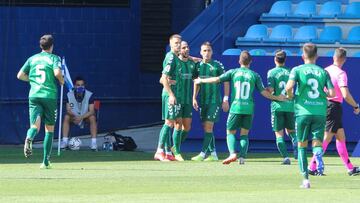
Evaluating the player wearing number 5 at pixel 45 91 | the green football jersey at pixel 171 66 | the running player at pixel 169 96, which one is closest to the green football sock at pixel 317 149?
the player wearing number 5 at pixel 45 91

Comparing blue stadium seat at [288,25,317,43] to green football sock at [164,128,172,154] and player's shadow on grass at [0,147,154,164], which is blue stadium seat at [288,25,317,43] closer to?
player's shadow on grass at [0,147,154,164]

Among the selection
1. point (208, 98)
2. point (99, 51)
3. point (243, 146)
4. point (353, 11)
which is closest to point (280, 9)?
point (353, 11)

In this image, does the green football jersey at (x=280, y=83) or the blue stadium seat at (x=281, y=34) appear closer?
the green football jersey at (x=280, y=83)

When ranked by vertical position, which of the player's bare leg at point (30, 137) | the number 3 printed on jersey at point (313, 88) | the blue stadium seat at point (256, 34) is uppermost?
the number 3 printed on jersey at point (313, 88)

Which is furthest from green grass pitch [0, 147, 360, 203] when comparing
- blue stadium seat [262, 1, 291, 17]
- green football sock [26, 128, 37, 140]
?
blue stadium seat [262, 1, 291, 17]

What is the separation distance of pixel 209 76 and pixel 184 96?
1.99ft

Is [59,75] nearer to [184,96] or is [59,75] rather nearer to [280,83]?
[184,96]

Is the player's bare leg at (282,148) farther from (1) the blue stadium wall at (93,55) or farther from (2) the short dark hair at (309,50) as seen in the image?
(1) the blue stadium wall at (93,55)

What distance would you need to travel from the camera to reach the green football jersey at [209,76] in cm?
2166

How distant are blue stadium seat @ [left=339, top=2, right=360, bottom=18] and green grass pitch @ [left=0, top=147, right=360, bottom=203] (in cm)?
596

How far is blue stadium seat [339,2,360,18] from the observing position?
27.0 m

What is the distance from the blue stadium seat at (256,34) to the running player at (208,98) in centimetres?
465

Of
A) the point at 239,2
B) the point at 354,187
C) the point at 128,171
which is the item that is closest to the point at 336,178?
the point at 354,187

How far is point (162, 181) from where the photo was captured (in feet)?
53.8
